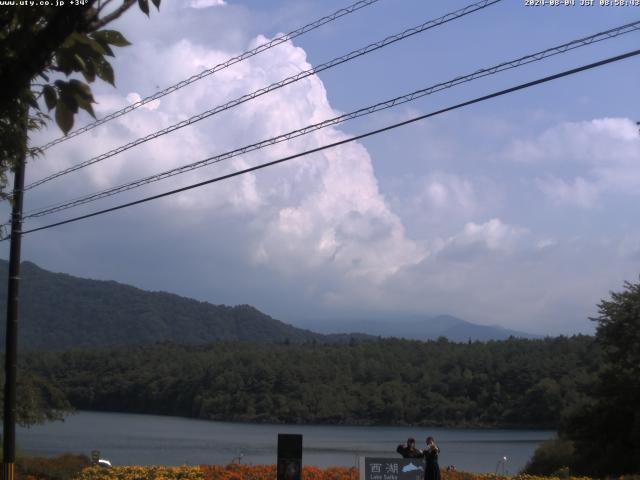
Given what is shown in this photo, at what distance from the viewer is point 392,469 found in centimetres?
1620

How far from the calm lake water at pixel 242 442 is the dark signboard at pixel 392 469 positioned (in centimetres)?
1089

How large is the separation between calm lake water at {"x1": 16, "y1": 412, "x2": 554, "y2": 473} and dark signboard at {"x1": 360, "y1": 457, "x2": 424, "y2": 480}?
10889 millimetres

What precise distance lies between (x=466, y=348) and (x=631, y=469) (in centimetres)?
4185

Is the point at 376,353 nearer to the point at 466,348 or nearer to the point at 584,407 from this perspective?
the point at 466,348

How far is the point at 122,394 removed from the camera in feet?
247

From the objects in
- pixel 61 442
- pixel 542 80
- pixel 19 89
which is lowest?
pixel 61 442

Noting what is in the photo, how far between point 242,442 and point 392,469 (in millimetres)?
31074

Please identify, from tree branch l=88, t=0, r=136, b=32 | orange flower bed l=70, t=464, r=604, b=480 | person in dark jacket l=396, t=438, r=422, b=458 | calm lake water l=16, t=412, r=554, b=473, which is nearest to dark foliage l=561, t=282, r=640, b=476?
calm lake water l=16, t=412, r=554, b=473

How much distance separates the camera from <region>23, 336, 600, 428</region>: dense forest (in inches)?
2346

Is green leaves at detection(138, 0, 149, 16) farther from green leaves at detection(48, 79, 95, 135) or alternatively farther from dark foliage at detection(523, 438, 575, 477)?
dark foliage at detection(523, 438, 575, 477)

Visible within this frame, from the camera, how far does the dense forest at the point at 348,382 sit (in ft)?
196

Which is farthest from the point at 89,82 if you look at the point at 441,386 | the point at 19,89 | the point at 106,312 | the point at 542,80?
the point at 106,312

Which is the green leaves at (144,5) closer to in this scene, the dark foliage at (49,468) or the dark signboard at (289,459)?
the dark signboard at (289,459)

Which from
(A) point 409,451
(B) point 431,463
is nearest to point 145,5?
(A) point 409,451
